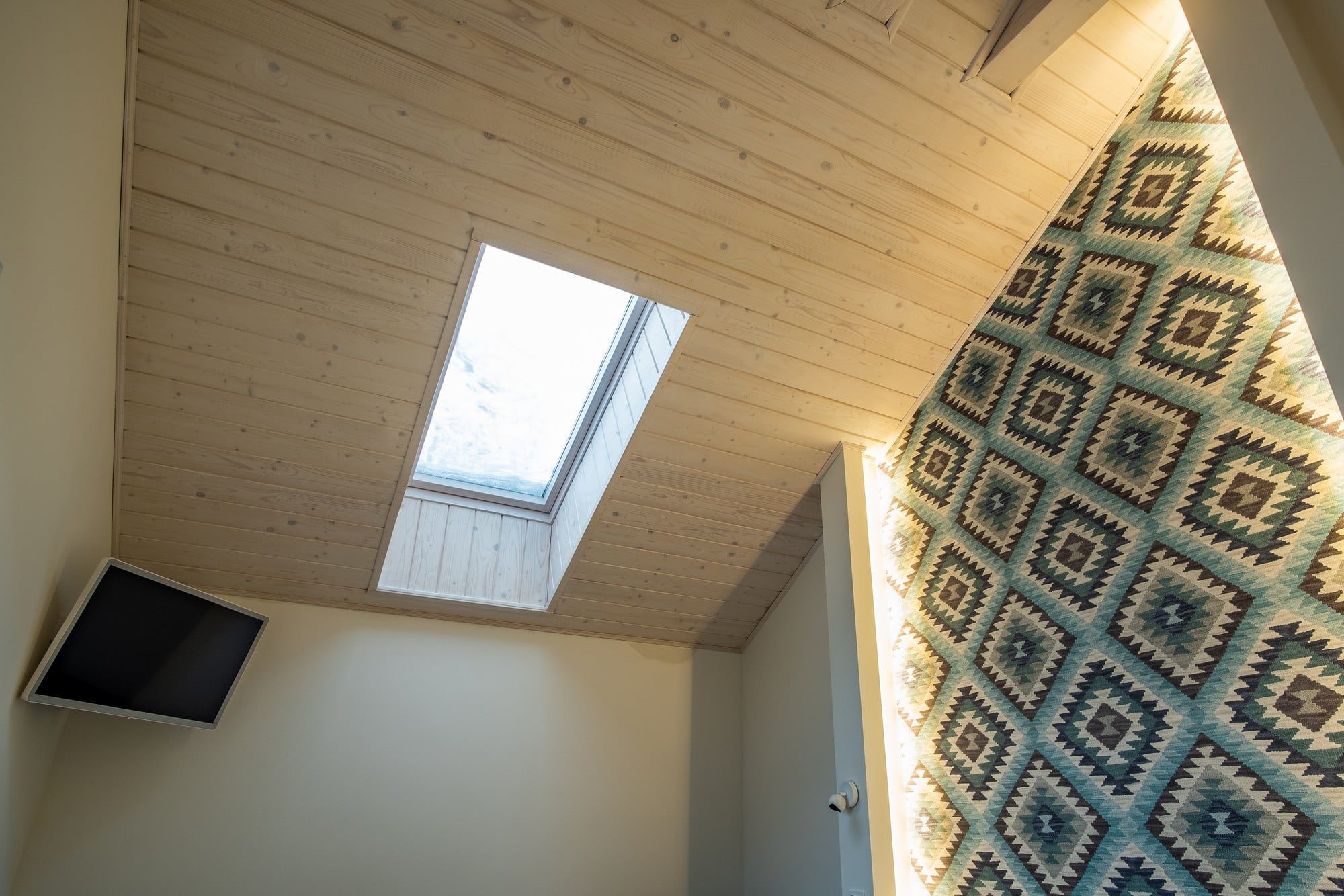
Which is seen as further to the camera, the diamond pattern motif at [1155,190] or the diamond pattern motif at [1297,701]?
the diamond pattern motif at [1155,190]

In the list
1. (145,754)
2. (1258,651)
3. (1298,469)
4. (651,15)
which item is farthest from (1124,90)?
(145,754)

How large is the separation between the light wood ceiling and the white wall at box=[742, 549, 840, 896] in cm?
78

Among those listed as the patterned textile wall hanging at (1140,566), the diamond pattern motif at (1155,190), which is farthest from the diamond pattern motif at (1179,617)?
the diamond pattern motif at (1155,190)

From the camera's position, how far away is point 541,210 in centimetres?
218

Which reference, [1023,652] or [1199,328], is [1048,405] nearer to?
[1199,328]

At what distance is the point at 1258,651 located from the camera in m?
1.67

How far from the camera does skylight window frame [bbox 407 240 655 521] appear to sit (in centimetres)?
272

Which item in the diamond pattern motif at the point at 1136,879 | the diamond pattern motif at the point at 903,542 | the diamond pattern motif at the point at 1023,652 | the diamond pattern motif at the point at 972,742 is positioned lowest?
the diamond pattern motif at the point at 1136,879

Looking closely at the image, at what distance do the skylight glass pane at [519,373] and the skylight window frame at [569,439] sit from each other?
0.08 ft

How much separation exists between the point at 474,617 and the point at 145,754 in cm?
117

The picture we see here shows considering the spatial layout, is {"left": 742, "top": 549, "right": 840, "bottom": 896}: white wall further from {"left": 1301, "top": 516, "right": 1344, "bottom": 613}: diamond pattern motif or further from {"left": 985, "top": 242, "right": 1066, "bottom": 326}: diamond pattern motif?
{"left": 1301, "top": 516, "right": 1344, "bottom": 613}: diamond pattern motif

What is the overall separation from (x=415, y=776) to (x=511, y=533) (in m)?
0.99

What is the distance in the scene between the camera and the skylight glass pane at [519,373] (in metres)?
2.94

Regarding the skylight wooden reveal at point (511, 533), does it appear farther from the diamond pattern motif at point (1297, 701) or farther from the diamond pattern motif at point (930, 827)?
the diamond pattern motif at point (1297, 701)
